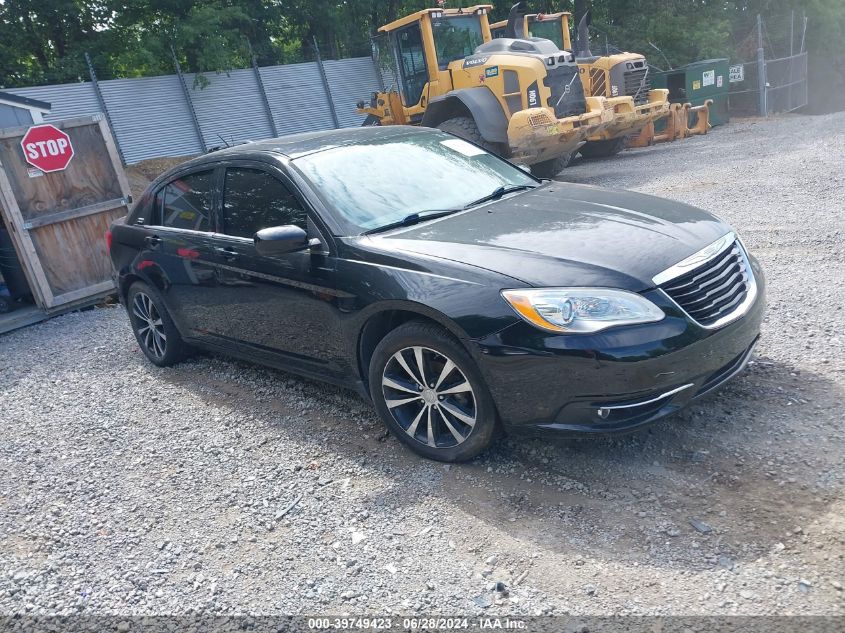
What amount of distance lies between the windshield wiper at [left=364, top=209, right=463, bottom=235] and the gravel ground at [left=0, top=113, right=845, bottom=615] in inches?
46.4

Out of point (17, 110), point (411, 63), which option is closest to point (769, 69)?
point (411, 63)

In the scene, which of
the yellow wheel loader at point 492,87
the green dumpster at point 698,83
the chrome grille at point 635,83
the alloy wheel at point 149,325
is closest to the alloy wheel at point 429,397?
the alloy wheel at point 149,325

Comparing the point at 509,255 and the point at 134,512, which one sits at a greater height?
the point at 509,255

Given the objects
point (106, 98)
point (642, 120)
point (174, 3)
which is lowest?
point (642, 120)

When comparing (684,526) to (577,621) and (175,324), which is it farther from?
(175,324)

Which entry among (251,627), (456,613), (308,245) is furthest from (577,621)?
(308,245)

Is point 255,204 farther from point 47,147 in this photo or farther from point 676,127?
point 676,127

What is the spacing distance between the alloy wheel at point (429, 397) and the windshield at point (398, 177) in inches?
32.3

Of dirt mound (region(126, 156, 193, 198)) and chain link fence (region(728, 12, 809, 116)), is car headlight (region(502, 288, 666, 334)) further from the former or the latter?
chain link fence (region(728, 12, 809, 116))

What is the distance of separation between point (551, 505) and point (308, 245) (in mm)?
1886

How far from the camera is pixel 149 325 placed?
5.71 meters

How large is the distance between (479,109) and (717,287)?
347 inches

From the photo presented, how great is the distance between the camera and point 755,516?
9.49 ft

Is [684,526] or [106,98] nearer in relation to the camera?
[684,526]
